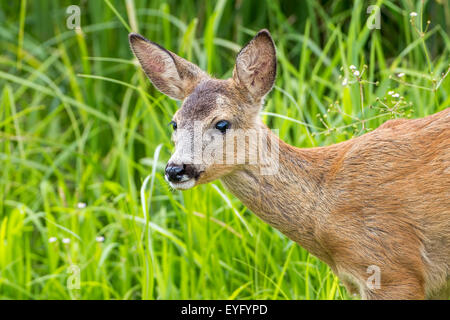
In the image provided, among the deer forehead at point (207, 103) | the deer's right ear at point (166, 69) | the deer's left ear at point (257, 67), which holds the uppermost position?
the deer's right ear at point (166, 69)

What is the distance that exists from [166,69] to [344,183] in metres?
0.98

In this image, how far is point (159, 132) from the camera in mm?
5578

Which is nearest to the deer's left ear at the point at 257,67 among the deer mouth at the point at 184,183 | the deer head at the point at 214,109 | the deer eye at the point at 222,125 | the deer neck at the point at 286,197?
the deer head at the point at 214,109

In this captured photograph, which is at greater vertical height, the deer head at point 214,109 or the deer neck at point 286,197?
the deer head at point 214,109

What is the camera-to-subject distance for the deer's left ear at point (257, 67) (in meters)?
3.56

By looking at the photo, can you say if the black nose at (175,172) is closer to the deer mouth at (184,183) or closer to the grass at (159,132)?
the deer mouth at (184,183)

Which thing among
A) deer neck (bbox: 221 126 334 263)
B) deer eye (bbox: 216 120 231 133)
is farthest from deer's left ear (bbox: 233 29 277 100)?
deer neck (bbox: 221 126 334 263)

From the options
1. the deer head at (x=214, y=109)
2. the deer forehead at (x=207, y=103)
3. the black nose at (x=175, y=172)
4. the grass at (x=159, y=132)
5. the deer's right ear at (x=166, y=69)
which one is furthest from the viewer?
the grass at (x=159, y=132)

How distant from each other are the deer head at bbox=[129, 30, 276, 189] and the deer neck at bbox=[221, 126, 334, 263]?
84 millimetres

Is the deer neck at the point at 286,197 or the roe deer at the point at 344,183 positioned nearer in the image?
the roe deer at the point at 344,183

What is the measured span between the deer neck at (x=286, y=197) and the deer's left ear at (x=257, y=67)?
33cm

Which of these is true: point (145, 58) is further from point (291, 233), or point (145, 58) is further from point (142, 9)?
point (142, 9)

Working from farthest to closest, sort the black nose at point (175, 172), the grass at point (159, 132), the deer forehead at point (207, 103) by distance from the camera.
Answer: the grass at point (159, 132), the deer forehead at point (207, 103), the black nose at point (175, 172)

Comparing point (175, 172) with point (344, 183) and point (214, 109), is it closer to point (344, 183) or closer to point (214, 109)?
point (214, 109)
